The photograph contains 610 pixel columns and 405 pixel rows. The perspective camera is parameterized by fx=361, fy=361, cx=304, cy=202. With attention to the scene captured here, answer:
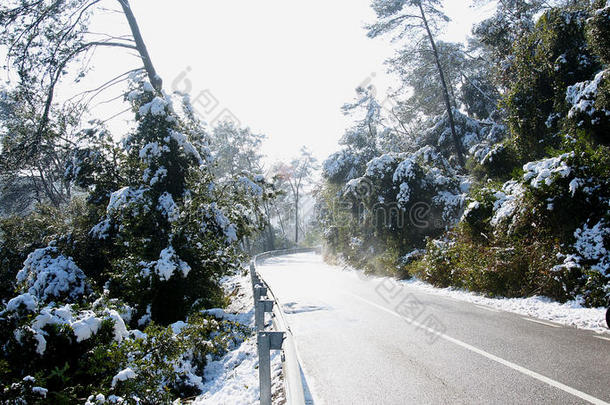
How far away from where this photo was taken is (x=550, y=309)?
7.64m

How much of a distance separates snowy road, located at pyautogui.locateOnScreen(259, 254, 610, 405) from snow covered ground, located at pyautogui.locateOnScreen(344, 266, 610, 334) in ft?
1.08

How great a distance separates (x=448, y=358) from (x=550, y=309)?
366 cm

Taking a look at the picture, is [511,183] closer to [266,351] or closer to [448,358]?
[448,358]

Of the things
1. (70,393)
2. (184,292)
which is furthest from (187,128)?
(70,393)

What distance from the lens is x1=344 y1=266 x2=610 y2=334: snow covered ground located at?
21.4 feet

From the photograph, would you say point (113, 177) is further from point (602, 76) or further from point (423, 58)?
point (423, 58)

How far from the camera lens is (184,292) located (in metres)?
10.1

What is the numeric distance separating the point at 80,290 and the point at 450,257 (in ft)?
38.9

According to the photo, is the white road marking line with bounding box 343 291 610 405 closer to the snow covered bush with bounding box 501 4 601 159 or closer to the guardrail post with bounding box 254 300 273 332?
the guardrail post with bounding box 254 300 273 332

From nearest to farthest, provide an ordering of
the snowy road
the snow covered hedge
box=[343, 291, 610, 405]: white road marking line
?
1. box=[343, 291, 610, 405]: white road marking line
2. the snowy road
3. the snow covered hedge

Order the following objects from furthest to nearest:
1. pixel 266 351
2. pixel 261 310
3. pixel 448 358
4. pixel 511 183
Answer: pixel 511 183 → pixel 261 310 → pixel 448 358 → pixel 266 351

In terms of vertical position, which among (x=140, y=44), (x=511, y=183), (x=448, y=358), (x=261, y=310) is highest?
(x=140, y=44)

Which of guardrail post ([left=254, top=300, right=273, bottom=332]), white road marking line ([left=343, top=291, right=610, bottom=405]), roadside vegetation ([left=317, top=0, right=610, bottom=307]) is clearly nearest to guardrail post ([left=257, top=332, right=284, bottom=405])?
guardrail post ([left=254, top=300, right=273, bottom=332])

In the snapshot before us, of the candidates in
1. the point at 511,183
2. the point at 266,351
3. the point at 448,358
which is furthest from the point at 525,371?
the point at 511,183
